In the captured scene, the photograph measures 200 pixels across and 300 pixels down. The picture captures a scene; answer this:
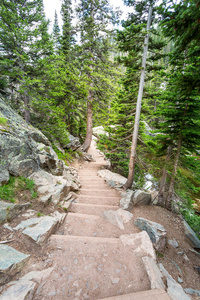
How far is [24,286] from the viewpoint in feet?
7.39

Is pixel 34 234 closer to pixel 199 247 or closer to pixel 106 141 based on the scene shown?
pixel 199 247

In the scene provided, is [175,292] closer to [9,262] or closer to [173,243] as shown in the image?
[173,243]

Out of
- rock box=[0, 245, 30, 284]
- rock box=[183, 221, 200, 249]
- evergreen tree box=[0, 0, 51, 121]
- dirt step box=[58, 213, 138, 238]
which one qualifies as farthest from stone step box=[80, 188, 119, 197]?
evergreen tree box=[0, 0, 51, 121]

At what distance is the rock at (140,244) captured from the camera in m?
3.49

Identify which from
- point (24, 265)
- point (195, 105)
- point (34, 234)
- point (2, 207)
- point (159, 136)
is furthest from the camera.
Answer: point (159, 136)

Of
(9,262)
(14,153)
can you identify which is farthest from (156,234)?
(14,153)

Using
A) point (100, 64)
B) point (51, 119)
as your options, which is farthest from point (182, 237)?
point (100, 64)

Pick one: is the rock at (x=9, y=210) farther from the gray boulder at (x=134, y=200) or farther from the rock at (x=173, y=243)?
the rock at (x=173, y=243)

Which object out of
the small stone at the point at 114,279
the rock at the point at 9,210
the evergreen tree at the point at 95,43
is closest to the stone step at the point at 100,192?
the rock at the point at 9,210

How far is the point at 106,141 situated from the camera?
1036 cm

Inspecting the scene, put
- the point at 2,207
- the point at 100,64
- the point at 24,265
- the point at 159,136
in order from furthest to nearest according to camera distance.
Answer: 1. the point at 100,64
2. the point at 159,136
3. the point at 2,207
4. the point at 24,265

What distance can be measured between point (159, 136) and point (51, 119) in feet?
28.2

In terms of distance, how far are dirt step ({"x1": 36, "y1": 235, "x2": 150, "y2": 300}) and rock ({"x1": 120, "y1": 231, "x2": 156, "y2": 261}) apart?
13 cm

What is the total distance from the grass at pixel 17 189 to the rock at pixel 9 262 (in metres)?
1.57
